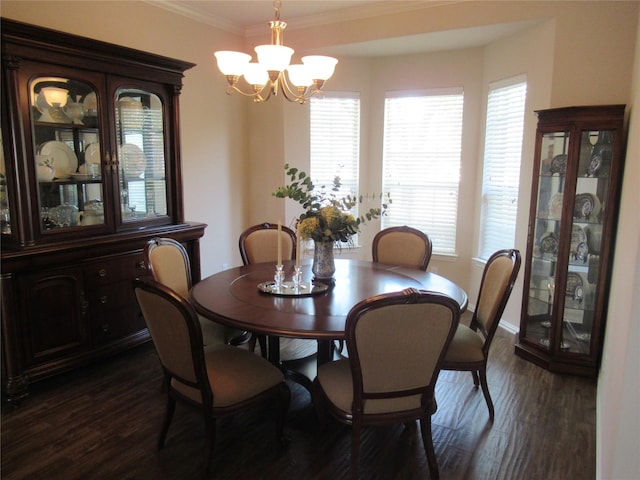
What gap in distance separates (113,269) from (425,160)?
10.6 ft

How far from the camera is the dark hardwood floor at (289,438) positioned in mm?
2213

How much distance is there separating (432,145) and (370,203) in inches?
35.7

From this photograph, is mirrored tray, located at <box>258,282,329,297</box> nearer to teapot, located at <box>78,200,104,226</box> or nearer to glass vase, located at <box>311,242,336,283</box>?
glass vase, located at <box>311,242,336,283</box>

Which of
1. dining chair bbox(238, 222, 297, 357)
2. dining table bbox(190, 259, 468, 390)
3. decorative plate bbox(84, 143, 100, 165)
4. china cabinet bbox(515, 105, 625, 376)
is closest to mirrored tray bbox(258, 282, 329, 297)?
dining table bbox(190, 259, 468, 390)

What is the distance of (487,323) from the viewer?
2.65 m

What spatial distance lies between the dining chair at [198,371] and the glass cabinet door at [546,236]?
2203 millimetres

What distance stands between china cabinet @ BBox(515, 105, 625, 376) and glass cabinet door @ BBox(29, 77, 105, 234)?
10.6 ft

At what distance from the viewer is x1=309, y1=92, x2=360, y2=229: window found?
4.82 m

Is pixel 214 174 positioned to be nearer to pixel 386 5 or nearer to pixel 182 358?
pixel 386 5

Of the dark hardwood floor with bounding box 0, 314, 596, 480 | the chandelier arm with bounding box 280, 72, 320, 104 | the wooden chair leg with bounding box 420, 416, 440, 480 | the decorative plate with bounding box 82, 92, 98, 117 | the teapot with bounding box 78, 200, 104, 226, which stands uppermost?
the chandelier arm with bounding box 280, 72, 320, 104

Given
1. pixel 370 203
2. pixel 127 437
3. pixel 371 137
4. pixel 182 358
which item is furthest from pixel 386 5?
pixel 127 437

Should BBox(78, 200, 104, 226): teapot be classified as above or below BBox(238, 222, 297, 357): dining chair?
above

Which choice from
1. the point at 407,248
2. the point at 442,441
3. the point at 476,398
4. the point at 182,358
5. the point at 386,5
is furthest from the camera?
the point at 386,5

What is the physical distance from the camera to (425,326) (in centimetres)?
191
